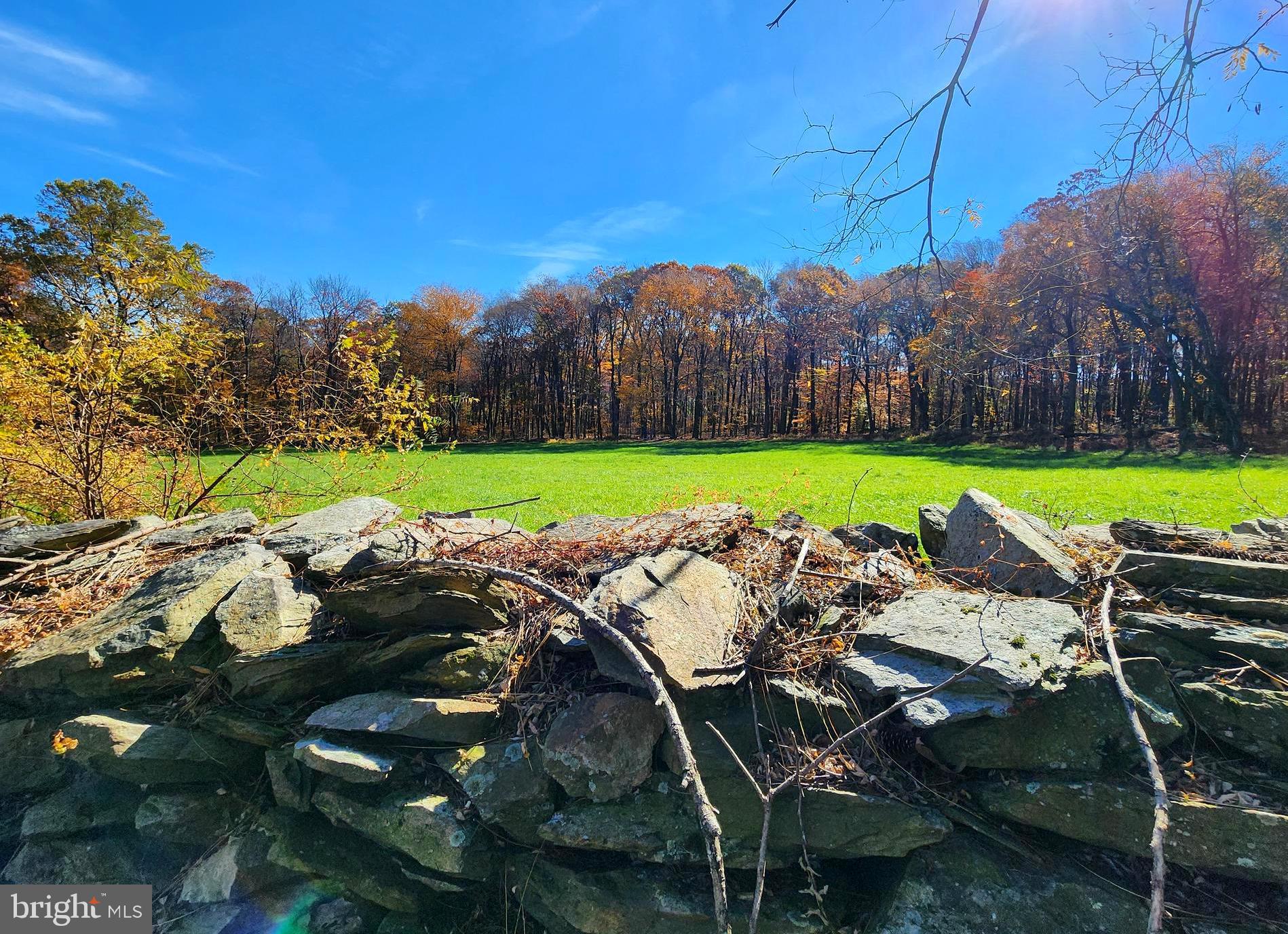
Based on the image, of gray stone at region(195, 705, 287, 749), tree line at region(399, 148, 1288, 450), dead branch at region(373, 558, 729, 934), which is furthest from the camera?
tree line at region(399, 148, 1288, 450)

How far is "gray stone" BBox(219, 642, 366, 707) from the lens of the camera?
3.24 meters

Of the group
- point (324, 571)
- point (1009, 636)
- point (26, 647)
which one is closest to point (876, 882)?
point (1009, 636)

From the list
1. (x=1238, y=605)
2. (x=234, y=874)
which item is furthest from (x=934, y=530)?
(x=234, y=874)

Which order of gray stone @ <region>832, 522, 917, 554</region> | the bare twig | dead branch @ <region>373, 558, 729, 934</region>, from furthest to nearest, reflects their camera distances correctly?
gray stone @ <region>832, 522, 917, 554</region>, the bare twig, dead branch @ <region>373, 558, 729, 934</region>

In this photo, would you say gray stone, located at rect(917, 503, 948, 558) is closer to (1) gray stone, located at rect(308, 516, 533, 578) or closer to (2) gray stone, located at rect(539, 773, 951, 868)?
(2) gray stone, located at rect(539, 773, 951, 868)

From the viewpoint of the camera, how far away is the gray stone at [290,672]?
10.6 feet

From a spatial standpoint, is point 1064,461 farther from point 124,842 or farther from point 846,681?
point 124,842

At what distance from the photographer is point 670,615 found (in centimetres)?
285

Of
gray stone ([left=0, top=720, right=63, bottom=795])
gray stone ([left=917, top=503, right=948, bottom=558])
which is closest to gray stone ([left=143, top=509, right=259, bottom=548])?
gray stone ([left=0, top=720, right=63, bottom=795])

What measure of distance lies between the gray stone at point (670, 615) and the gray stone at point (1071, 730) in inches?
44.2

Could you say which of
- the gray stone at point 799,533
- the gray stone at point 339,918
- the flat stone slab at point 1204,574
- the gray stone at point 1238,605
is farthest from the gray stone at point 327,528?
A: the gray stone at point 1238,605

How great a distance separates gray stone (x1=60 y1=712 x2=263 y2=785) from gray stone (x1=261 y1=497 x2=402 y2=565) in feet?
4.17

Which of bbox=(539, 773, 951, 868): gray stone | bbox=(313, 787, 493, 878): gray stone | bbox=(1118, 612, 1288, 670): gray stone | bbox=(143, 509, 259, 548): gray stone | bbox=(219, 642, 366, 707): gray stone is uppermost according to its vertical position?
bbox=(143, 509, 259, 548): gray stone

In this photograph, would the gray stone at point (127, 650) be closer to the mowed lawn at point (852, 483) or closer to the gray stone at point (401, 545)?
the gray stone at point (401, 545)
